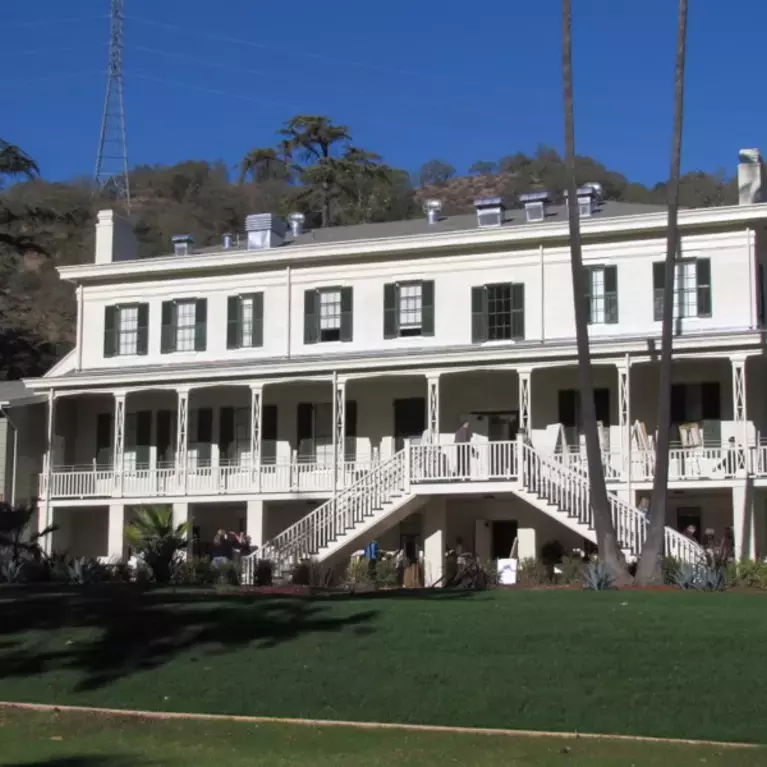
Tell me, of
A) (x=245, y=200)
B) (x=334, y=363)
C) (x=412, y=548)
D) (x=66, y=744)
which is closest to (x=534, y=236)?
(x=334, y=363)

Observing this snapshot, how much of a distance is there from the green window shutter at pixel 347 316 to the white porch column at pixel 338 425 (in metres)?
2.05

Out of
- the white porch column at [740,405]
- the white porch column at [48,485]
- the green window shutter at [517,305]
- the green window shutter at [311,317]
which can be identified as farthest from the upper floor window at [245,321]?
the white porch column at [740,405]

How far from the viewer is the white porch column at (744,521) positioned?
31.5 m

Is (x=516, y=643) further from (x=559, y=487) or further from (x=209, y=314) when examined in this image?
(x=209, y=314)

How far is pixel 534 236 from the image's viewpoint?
35.4 meters

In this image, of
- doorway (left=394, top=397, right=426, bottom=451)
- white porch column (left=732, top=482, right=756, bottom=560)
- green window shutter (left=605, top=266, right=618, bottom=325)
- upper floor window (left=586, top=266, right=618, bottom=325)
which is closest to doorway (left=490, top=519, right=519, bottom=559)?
doorway (left=394, top=397, right=426, bottom=451)

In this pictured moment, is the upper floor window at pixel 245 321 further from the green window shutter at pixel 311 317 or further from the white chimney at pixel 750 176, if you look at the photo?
the white chimney at pixel 750 176

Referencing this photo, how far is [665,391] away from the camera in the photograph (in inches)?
1066

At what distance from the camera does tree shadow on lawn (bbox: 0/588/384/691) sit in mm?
17031

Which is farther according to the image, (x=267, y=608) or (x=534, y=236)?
(x=534, y=236)

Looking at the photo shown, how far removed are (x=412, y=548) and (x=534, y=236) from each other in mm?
8950

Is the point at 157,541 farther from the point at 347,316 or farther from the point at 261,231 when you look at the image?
the point at 261,231

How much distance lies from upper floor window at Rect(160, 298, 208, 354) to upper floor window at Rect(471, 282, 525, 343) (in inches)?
322

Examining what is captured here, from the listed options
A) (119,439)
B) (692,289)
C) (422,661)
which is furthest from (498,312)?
(422,661)
